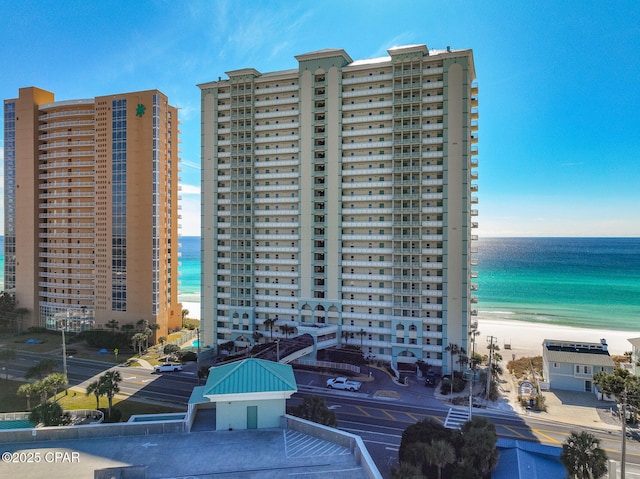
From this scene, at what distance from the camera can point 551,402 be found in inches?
2046

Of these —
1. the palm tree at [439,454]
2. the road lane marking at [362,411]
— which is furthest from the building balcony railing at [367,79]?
the palm tree at [439,454]

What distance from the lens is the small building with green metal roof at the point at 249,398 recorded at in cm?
2277

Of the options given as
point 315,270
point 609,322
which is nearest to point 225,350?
point 315,270

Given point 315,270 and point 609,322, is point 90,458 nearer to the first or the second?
point 315,270

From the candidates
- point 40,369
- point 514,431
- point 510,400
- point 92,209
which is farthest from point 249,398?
point 92,209

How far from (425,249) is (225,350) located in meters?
39.6

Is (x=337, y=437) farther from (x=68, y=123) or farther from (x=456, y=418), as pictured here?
(x=68, y=123)

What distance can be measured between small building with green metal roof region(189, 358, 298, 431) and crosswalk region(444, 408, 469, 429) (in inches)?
1037

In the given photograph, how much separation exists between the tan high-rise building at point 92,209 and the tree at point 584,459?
7043 cm

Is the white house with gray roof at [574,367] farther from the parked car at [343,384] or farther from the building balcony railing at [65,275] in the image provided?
the building balcony railing at [65,275]

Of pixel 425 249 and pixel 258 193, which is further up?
pixel 258 193

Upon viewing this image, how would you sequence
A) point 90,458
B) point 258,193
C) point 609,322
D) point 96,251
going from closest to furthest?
point 90,458, point 258,193, point 96,251, point 609,322

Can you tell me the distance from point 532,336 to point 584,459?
79.6 metres

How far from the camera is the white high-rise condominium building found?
64.7 meters
